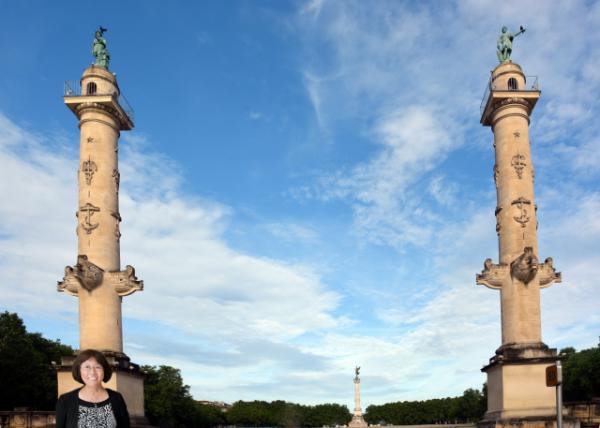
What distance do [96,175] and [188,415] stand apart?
6453 centimetres

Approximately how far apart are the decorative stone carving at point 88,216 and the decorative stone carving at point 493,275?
18.7 m

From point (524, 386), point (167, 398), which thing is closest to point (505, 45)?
point (524, 386)

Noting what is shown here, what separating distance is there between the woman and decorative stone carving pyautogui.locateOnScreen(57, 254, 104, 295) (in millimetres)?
25375

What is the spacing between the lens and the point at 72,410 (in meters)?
5.75

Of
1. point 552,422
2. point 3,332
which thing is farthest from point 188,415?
point 552,422

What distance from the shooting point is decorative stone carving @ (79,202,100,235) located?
31.1 m

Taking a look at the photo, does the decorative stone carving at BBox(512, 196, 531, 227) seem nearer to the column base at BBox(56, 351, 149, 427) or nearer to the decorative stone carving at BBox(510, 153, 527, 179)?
the decorative stone carving at BBox(510, 153, 527, 179)

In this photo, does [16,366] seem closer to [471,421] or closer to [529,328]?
[529,328]

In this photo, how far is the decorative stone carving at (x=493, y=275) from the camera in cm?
3156

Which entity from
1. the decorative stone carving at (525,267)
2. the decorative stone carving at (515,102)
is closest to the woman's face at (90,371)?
the decorative stone carving at (525,267)

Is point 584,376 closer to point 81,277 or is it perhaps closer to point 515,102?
point 515,102

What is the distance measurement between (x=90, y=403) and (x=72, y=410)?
0.56 feet

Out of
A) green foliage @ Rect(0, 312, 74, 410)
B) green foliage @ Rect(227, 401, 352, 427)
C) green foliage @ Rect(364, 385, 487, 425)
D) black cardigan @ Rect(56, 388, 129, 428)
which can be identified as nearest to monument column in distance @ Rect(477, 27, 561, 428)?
black cardigan @ Rect(56, 388, 129, 428)

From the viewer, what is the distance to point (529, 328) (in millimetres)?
30531
